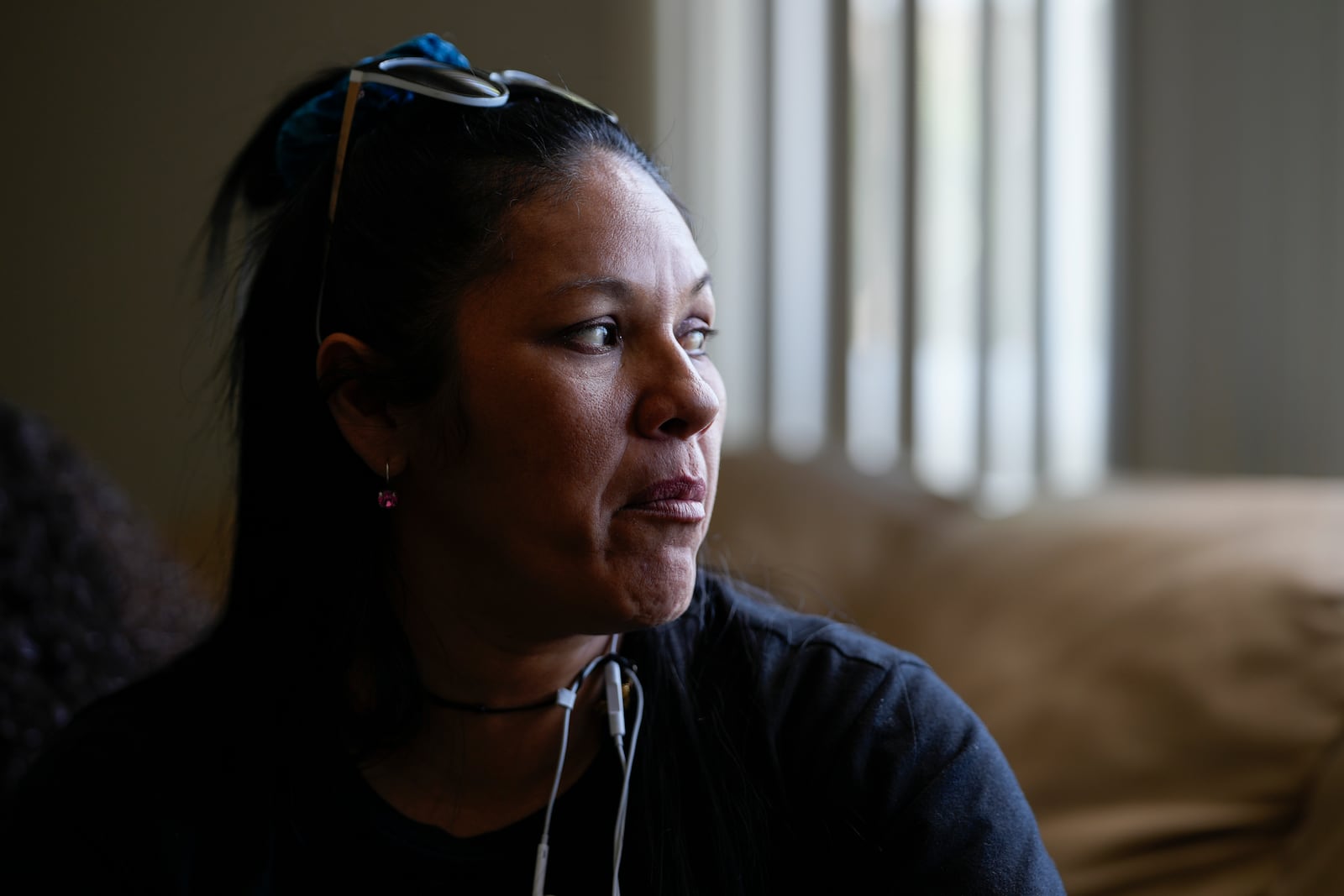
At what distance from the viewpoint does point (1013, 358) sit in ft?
6.28

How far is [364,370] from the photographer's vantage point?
A: 0.95m

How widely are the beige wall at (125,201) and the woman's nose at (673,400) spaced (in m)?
1.92

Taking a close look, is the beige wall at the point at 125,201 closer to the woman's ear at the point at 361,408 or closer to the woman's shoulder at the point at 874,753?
the woman's ear at the point at 361,408

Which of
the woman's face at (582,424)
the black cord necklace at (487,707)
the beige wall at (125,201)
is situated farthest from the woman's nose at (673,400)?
the beige wall at (125,201)

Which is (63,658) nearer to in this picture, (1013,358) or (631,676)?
(631,676)

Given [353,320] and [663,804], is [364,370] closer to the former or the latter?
[353,320]

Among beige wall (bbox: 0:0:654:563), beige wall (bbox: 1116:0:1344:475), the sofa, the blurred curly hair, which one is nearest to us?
the sofa

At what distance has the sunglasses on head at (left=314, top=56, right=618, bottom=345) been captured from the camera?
0.95 m

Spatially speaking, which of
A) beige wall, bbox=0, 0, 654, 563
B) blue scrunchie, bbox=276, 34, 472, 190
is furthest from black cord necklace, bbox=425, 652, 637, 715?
beige wall, bbox=0, 0, 654, 563

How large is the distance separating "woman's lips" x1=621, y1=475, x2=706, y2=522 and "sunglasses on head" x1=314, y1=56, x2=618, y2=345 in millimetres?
320

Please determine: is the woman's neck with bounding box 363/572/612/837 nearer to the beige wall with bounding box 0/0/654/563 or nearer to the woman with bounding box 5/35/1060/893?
the woman with bounding box 5/35/1060/893

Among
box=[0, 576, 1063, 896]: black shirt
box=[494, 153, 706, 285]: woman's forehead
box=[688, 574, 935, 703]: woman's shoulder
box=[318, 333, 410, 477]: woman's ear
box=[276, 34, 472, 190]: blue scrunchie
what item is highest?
box=[276, 34, 472, 190]: blue scrunchie

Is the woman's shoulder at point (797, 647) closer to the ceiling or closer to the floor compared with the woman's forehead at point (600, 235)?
closer to the floor

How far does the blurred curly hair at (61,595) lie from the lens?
3.96 ft
